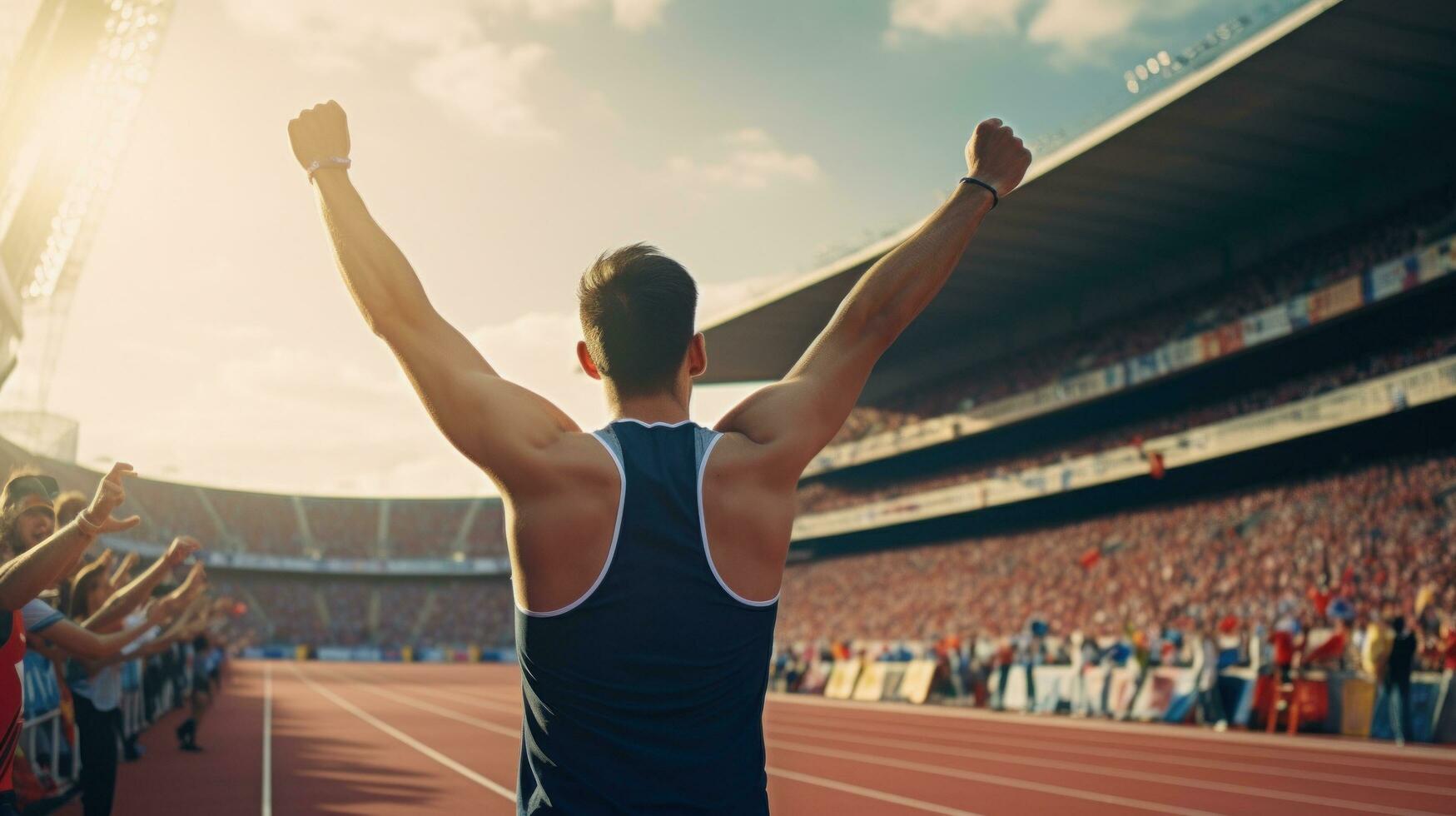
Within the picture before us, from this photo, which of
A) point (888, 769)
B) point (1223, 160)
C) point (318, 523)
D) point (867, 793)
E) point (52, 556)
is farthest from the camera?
point (318, 523)

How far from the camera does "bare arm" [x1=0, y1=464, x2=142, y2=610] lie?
336cm

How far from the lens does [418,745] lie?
15.7m

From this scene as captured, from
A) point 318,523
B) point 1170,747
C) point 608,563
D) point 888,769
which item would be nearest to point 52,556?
point 608,563

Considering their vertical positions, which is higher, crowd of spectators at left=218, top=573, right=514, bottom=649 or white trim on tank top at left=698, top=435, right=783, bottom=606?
white trim on tank top at left=698, top=435, right=783, bottom=606

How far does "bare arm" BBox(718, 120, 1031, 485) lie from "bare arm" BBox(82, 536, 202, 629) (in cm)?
423

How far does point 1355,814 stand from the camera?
9.19 metres

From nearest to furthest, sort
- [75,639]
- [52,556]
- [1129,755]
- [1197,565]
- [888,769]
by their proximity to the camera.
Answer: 1. [52,556]
2. [75,639]
3. [888,769]
4. [1129,755]
5. [1197,565]

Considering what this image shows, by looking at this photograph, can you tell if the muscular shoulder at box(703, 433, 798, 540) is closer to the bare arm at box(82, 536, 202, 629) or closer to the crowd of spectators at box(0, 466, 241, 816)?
the crowd of spectators at box(0, 466, 241, 816)

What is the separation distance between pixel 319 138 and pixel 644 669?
96 cm

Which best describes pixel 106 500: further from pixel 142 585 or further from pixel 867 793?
pixel 867 793

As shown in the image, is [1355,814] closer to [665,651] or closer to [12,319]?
[665,651]

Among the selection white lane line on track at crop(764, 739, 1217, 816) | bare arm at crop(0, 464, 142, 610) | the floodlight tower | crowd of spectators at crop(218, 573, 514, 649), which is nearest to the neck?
bare arm at crop(0, 464, 142, 610)

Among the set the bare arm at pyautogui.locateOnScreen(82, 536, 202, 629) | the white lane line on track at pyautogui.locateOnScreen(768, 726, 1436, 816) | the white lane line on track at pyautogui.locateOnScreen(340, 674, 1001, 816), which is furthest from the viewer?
the white lane line on track at pyautogui.locateOnScreen(340, 674, 1001, 816)

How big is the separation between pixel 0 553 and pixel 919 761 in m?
11.0
